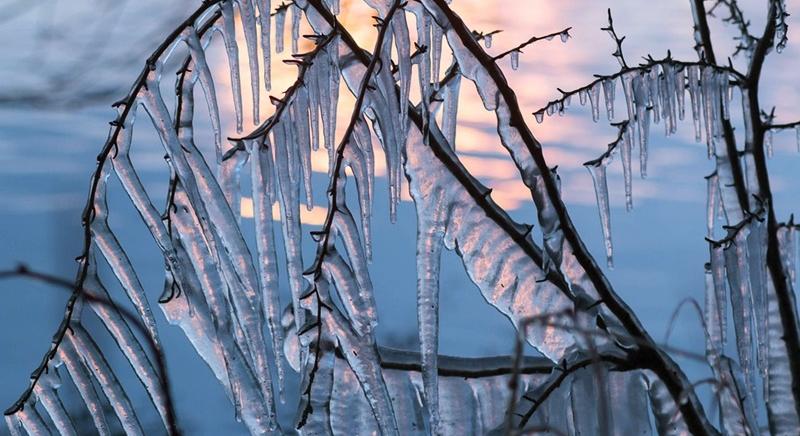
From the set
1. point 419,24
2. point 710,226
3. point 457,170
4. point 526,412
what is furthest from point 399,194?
point 710,226

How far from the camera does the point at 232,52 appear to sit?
1334 millimetres

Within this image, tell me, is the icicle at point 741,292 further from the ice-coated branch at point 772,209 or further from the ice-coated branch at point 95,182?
the ice-coated branch at point 95,182

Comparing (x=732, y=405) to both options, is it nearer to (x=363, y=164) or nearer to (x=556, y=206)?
(x=556, y=206)

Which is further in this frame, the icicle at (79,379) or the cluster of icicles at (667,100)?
the cluster of icicles at (667,100)

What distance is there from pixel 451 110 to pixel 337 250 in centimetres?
41

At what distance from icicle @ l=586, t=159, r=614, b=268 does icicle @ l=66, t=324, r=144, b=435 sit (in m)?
0.77

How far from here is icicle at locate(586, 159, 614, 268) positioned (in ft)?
4.91

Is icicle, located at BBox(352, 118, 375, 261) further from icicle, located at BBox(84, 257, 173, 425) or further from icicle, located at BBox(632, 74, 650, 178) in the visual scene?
icicle, located at BBox(632, 74, 650, 178)

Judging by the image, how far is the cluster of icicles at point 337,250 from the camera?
114cm

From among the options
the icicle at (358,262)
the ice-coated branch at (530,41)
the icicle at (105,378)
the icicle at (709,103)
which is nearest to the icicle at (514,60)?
the ice-coated branch at (530,41)

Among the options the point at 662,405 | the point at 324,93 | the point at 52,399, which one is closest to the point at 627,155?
the point at 662,405

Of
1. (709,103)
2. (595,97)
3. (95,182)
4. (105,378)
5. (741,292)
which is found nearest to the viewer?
(105,378)

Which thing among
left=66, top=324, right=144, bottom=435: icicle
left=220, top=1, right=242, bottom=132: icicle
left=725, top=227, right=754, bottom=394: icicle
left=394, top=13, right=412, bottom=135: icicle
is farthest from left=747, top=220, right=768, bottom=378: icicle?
left=66, top=324, right=144, bottom=435: icicle

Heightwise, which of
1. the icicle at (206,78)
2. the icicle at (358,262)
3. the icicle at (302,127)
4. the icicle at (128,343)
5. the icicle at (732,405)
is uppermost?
the icicle at (206,78)
